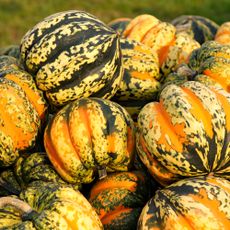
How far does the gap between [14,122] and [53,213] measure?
0.61 meters

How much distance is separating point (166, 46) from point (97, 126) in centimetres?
104

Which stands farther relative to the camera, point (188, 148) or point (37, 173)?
point (37, 173)

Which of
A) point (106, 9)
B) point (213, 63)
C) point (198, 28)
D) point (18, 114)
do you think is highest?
point (213, 63)

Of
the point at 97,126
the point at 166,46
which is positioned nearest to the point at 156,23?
the point at 166,46

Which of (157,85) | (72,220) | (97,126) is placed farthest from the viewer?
(157,85)

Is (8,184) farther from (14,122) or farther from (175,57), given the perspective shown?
(175,57)

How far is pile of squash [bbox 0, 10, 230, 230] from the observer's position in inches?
74.9

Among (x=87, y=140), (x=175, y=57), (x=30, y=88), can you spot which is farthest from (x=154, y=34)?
(x=87, y=140)

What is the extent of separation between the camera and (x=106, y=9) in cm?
905

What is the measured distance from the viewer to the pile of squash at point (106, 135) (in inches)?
74.9

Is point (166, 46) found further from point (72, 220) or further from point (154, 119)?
point (72, 220)

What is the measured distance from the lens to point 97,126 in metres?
2.24

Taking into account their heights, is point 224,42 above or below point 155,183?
above

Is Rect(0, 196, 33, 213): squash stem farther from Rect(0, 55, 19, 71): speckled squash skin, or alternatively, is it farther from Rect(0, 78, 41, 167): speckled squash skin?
Rect(0, 55, 19, 71): speckled squash skin
